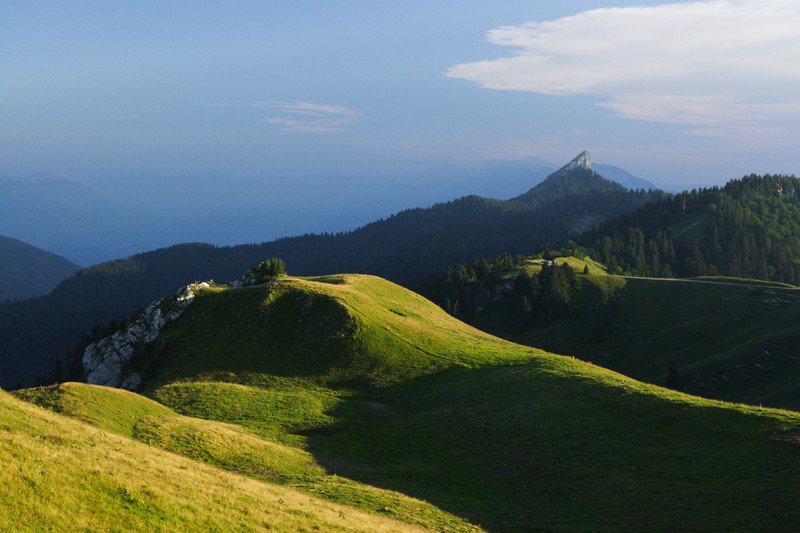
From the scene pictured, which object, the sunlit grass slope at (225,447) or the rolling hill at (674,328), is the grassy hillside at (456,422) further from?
the rolling hill at (674,328)

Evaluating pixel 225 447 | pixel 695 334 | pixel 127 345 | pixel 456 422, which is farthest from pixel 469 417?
pixel 695 334

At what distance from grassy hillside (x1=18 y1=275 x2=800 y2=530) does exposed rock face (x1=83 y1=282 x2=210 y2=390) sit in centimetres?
301

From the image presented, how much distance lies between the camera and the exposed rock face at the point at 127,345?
8094 cm

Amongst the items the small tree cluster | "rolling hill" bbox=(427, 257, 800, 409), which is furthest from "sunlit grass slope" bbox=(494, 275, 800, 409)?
the small tree cluster

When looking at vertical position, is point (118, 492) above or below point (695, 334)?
below

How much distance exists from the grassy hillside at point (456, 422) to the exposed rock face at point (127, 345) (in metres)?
3.01

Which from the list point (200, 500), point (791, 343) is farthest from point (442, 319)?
point (200, 500)

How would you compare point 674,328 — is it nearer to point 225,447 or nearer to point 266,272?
point 266,272

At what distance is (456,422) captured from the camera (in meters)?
53.8

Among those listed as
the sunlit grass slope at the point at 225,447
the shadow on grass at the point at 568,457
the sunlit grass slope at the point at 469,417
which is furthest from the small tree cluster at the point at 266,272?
the sunlit grass slope at the point at 225,447

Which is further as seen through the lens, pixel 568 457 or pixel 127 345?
pixel 127 345

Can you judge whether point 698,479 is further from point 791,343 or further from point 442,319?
point 791,343

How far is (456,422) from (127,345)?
2084 inches

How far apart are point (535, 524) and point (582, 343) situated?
132349mm
